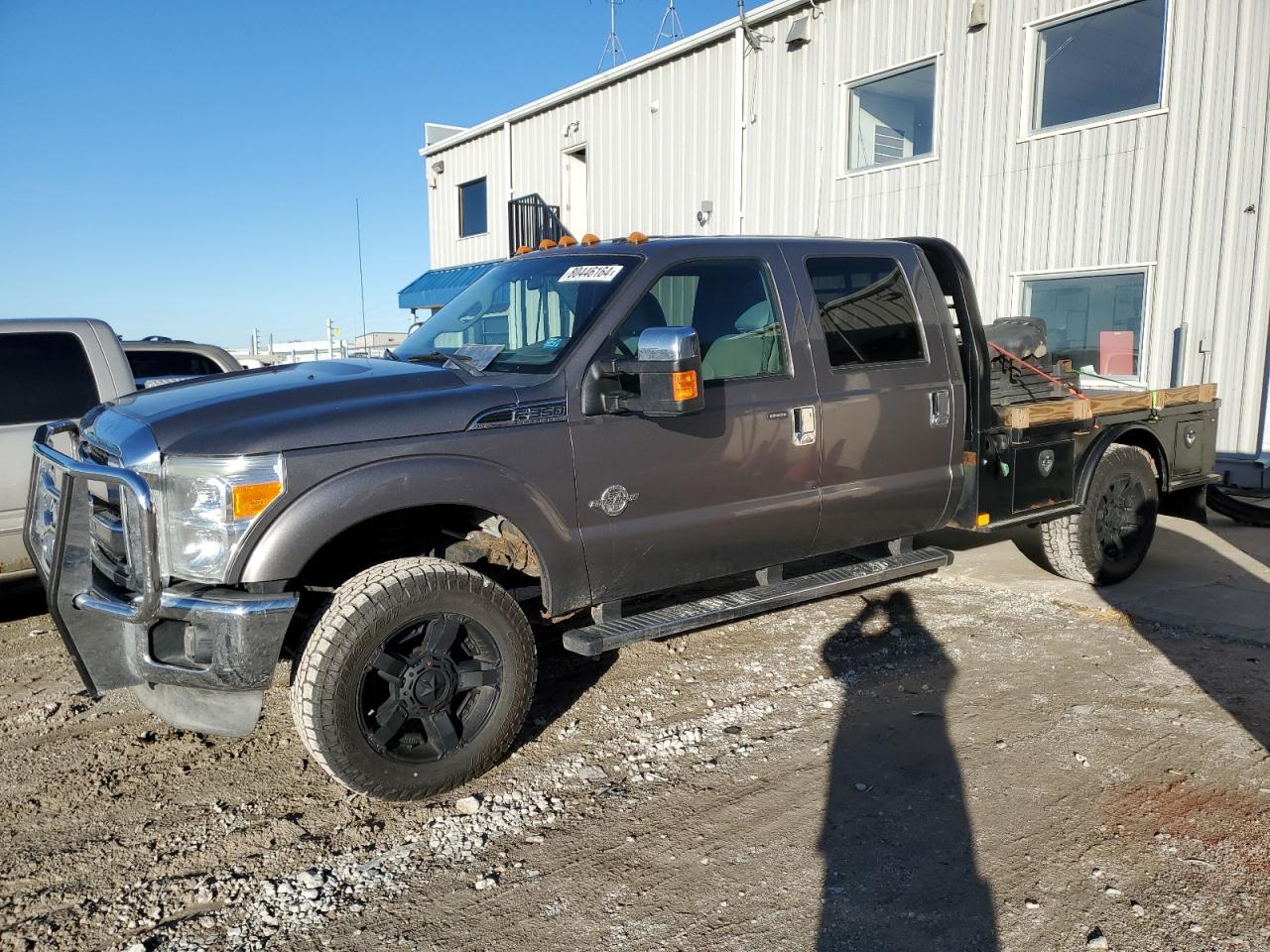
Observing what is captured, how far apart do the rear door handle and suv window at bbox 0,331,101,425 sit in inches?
188

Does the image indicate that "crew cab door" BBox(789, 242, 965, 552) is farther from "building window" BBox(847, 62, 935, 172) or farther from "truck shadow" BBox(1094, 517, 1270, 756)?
"building window" BBox(847, 62, 935, 172)

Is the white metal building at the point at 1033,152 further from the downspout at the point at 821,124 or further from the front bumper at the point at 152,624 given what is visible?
the front bumper at the point at 152,624

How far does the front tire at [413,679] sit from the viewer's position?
314 centimetres

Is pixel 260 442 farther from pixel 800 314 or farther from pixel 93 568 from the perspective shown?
pixel 800 314

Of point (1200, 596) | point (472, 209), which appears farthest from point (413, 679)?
point (472, 209)

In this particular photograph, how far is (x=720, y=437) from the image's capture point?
13.1 ft

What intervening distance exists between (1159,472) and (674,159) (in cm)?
1061

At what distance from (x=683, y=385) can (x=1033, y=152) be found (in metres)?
8.86

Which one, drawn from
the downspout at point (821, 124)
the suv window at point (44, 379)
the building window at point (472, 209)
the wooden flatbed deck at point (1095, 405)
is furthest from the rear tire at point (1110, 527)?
the building window at point (472, 209)

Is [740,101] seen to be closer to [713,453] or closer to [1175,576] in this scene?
[1175,576]

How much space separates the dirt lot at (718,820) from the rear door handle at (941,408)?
4.02ft

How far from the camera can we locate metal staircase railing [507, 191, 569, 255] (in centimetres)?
1783

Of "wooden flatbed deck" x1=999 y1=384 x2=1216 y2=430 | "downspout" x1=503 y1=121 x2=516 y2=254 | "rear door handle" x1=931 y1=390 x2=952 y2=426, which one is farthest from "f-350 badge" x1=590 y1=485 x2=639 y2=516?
"downspout" x1=503 y1=121 x2=516 y2=254

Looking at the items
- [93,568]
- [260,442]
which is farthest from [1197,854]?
[93,568]
